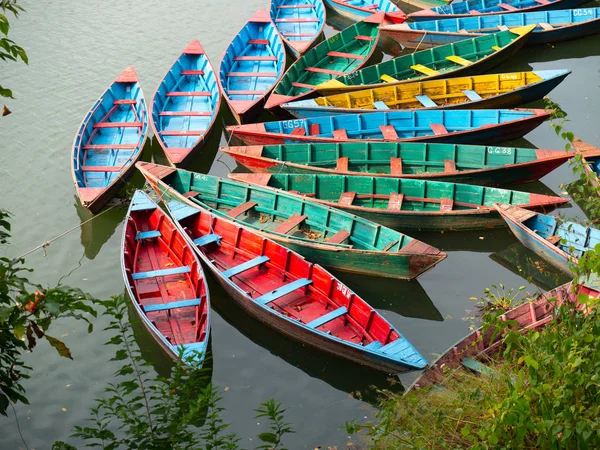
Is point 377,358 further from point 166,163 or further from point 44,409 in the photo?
point 166,163

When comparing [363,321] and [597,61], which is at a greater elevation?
[597,61]

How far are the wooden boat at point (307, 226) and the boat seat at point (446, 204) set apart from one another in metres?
1.58

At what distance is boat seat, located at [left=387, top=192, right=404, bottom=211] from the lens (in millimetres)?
13273

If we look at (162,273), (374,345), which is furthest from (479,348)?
(162,273)

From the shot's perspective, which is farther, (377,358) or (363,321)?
(363,321)

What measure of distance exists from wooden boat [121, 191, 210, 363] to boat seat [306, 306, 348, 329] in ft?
5.42

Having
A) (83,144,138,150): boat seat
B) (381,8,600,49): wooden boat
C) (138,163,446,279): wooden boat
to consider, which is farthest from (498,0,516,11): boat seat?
(83,144,138,150): boat seat

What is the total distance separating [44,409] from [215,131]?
9283 mm

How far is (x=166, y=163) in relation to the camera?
1603 centimetres

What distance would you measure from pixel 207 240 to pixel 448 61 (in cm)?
1003

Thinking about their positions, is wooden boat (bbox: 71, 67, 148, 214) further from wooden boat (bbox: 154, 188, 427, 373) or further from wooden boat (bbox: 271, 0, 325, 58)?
wooden boat (bbox: 271, 0, 325, 58)

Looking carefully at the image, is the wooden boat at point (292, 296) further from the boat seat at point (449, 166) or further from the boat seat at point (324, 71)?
the boat seat at point (324, 71)

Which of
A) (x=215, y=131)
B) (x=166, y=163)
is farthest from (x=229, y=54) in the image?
(x=166, y=163)

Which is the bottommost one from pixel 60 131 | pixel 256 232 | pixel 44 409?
pixel 44 409
